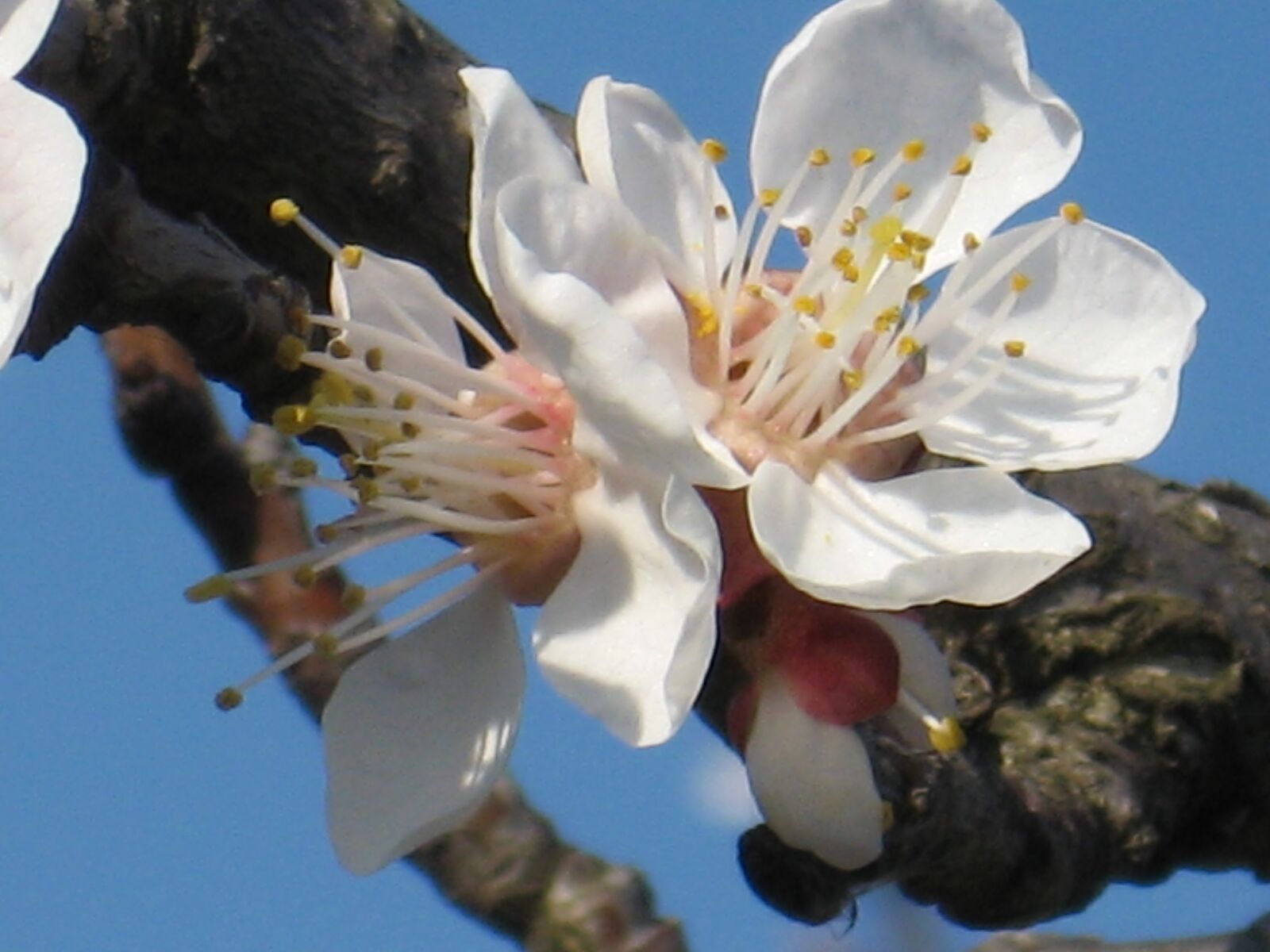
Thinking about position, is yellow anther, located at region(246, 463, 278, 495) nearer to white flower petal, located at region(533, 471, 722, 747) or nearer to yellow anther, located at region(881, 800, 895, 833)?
white flower petal, located at region(533, 471, 722, 747)

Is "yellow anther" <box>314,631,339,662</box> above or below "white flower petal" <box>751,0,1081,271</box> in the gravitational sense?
below

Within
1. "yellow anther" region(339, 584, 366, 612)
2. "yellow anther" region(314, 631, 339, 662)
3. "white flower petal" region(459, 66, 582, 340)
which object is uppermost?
"white flower petal" region(459, 66, 582, 340)

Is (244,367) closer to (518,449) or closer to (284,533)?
(518,449)

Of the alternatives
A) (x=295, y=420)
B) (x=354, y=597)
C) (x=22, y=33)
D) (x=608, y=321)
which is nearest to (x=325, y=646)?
(x=354, y=597)

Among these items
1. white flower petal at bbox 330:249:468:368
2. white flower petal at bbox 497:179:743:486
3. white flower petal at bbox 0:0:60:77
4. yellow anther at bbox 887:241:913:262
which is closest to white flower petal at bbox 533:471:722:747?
white flower petal at bbox 497:179:743:486

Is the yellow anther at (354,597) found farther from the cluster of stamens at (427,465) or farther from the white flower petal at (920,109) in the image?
the white flower petal at (920,109)

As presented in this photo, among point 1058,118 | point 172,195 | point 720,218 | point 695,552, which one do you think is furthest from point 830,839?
point 172,195

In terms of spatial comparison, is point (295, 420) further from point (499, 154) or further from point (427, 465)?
point (499, 154)
